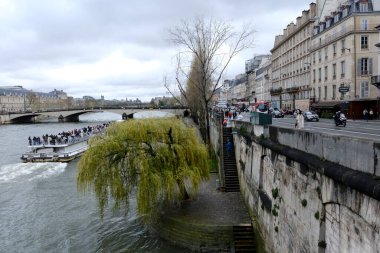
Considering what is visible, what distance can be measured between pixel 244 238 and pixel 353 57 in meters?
33.9

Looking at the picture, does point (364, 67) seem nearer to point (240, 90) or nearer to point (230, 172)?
point (230, 172)

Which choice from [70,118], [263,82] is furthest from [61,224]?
[70,118]

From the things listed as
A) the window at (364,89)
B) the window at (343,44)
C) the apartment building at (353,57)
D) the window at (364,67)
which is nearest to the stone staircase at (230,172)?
the apartment building at (353,57)

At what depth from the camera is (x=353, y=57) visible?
4300 centimetres

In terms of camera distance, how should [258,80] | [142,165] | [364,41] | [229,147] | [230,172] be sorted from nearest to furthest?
1. [142,165]
2. [230,172]
3. [229,147]
4. [364,41]
5. [258,80]

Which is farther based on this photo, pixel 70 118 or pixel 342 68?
pixel 70 118

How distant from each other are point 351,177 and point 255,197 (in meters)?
9.57

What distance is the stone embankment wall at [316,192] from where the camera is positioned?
6762mm

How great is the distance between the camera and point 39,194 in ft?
85.9

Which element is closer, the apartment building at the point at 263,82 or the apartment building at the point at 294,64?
the apartment building at the point at 294,64

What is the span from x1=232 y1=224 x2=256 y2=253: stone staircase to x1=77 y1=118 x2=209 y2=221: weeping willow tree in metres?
3.02

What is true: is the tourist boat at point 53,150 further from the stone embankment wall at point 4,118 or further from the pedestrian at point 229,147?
the stone embankment wall at point 4,118

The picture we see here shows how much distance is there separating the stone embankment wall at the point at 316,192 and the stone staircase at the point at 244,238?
23.9 inches

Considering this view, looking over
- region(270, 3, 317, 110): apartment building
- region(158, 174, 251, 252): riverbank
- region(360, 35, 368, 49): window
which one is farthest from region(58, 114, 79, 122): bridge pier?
region(158, 174, 251, 252): riverbank
